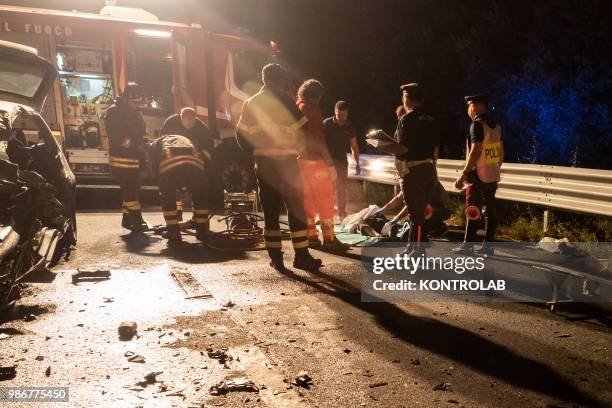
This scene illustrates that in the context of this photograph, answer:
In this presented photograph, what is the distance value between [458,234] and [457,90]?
11259 mm

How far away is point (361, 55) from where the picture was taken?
2030 cm

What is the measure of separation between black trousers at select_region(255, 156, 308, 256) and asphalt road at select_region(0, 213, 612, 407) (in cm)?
56

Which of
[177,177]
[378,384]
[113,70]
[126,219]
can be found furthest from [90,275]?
[113,70]

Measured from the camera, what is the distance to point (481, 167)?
18.8ft

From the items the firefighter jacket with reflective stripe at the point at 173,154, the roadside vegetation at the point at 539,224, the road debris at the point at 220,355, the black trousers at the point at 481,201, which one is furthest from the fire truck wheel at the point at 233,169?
the road debris at the point at 220,355

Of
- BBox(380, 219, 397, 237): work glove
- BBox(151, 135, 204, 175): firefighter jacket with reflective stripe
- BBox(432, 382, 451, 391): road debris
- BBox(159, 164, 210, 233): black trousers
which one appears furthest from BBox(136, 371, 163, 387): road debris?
BBox(380, 219, 397, 237): work glove

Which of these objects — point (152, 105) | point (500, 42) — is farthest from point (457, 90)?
point (152, 105)

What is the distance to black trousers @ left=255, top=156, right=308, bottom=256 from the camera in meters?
5.53

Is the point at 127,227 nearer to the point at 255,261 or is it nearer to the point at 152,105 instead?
the point at 255,261

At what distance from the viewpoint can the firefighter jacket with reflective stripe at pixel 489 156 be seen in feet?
18.8

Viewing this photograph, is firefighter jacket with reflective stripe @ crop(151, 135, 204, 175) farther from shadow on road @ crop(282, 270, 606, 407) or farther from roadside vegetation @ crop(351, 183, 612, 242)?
roadside vegetation @ crop(351, 183, 612, 242)

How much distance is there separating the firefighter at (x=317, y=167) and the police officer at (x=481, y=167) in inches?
64.0

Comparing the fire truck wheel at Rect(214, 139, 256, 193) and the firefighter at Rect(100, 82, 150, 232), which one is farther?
the fire truck wheel at Rect(214, 139, 256, 193)

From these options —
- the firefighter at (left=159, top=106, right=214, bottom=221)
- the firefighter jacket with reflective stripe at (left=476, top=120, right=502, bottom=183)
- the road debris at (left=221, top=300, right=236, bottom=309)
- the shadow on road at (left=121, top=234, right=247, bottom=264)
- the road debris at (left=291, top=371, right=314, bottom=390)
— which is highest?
the firefighter at (left=159, top=106, right=214, bottom=221)
